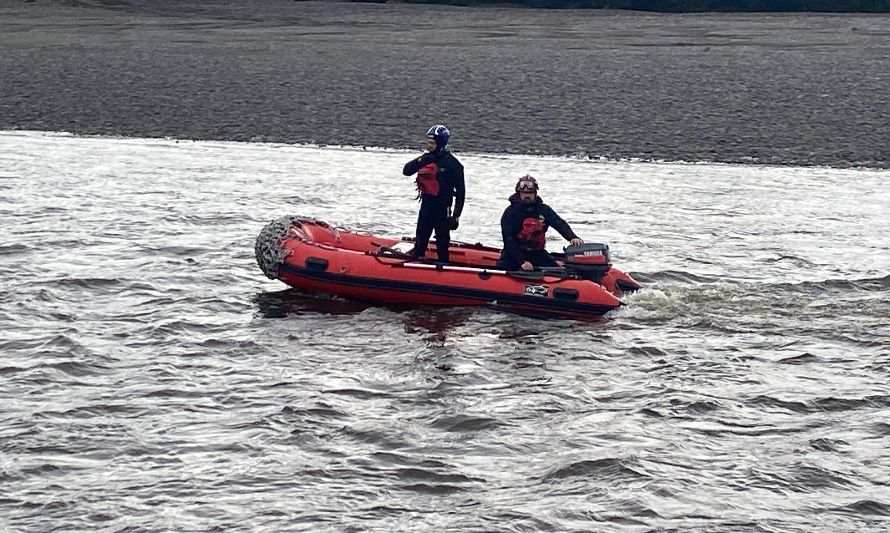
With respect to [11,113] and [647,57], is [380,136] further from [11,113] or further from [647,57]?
[647,57]

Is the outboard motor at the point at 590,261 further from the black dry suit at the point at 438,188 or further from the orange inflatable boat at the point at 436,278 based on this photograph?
the black dry suit at the point at 438,188

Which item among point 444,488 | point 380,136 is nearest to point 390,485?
point 444,488

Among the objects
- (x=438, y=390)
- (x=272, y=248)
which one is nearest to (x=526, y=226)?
(x=272, y=248)

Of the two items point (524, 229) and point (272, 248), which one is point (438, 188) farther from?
point (272, 248)

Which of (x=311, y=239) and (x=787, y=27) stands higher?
(x=787, y=27)

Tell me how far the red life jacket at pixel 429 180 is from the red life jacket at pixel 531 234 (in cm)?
98

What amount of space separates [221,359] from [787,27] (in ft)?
123

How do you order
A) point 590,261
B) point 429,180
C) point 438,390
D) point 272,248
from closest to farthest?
1. point 438,390
2. point 590,261
3. point 272,248
4. point 429,180

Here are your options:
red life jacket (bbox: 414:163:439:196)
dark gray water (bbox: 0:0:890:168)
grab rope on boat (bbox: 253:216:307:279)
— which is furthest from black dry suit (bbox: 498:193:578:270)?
dark gray water (bbox: 0:0:890:168)

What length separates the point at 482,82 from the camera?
31578mm

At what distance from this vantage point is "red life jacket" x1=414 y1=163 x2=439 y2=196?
13.8 m

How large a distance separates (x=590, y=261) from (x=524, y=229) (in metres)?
0.77

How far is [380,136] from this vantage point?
25.2m

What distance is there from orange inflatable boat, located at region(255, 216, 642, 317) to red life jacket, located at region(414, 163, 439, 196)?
0.71 m
